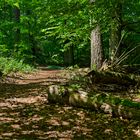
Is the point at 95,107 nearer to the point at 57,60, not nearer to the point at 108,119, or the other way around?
the point at 108,119

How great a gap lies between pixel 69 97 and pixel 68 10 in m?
2.98

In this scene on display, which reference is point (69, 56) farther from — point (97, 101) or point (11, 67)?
point (97, 101)

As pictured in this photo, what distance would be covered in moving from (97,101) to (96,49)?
5.80 metres

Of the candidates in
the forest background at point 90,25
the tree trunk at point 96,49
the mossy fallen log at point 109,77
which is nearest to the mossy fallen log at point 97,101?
the mossy fallen log at point 109,77

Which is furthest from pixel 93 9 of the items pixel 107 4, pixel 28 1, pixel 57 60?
pixel 57 60

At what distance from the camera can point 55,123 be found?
305 inches

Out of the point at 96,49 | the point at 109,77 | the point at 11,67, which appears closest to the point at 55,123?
the point at 109,77

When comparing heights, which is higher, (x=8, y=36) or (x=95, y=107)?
(x=8, y=36)

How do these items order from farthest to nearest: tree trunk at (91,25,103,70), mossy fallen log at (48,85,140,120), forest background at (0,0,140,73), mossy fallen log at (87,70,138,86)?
tree trunk at (91,25,103,70) < mossy fallen log at (87,70,138,86) < forest background at (0,0,140,73) < mossy fallen log at (48,85,140,120)

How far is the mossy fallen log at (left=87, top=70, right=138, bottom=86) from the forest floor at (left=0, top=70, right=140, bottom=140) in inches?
89.2

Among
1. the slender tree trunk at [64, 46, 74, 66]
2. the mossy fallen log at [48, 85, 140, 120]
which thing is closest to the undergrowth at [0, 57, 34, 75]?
the mossy fallen log at [48, 85, 140, 120]

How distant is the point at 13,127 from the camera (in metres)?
7.40

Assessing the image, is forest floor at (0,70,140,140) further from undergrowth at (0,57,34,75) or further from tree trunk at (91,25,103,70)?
undergrowth at (0,57,34,75)

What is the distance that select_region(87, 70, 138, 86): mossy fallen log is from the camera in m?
11.2
